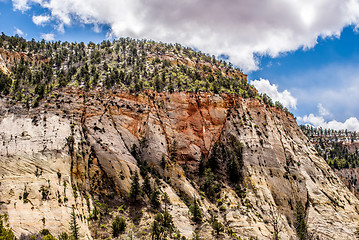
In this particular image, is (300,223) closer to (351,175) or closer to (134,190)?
(134,190)

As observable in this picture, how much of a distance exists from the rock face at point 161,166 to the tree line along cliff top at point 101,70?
3879mm

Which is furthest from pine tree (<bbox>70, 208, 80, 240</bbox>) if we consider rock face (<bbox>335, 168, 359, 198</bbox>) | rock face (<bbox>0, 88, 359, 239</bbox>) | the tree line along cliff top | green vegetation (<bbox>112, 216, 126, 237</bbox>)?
rock face (<bbox>335, 168, 359, 198</bbox>)

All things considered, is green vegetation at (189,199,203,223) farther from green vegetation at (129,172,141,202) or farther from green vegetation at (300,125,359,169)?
green vegetation at (300,125,359,169)

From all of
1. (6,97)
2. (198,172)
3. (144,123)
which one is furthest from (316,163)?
(6,97)

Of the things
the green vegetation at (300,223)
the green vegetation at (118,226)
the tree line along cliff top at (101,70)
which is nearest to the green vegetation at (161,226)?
the green vegetation at (118,226)

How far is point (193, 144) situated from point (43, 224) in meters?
39.9

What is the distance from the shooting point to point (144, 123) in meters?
66.0

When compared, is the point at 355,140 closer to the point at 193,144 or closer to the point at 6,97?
the point at 193,144

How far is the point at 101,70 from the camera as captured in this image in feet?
257

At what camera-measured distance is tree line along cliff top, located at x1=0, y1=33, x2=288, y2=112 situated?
63969mm

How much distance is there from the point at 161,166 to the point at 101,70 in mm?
36642

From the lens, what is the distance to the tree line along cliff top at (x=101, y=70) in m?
64.0

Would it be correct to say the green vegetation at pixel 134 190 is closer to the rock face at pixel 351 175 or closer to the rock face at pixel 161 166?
the rock face at pixel 161 166

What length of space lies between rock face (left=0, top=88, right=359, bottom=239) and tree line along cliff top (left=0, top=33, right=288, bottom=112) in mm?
3879
